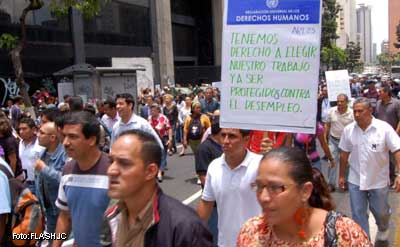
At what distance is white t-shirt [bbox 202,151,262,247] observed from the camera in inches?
146

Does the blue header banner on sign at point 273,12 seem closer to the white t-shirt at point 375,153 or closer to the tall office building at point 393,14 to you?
the white t-shirt at point 375,153

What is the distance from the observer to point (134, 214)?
8.45ft

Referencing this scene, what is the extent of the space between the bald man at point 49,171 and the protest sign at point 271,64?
1.64 m

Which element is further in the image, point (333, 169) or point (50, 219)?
point (333, 169)

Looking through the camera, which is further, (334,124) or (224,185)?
(334,124)

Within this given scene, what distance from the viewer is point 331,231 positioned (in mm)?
2285

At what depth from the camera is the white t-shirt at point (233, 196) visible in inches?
146

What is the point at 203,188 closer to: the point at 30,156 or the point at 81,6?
the point at 30,156

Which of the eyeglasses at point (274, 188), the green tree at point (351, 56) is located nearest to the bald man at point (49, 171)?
the eyeglasses at point (274, 188)

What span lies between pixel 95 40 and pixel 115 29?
3159 millimetres

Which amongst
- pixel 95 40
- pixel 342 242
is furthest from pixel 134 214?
pixel 95 40

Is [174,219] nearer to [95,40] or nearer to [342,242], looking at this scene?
[342,242]

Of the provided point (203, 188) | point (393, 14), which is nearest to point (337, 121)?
point (203, 188)

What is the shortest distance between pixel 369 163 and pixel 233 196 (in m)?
2.29
